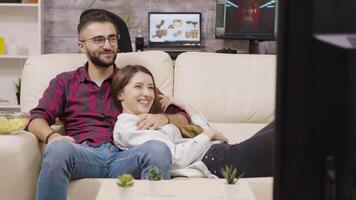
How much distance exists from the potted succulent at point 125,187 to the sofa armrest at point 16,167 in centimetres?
62

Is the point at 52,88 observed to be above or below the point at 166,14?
below

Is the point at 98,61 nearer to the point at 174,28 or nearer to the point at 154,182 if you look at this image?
the point at 154,182

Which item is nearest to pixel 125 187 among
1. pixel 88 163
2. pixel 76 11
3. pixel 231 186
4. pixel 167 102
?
pixel 231 186

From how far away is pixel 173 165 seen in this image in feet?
6.94

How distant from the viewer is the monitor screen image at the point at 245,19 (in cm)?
452

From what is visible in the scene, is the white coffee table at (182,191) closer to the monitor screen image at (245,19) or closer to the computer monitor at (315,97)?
the computer monitor at (315,97)

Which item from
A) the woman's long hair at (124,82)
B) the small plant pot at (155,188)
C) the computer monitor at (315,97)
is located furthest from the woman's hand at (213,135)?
the computer monitor at (315,97)

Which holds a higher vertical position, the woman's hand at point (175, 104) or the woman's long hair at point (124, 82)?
the woman's long hair at point (124, 82)

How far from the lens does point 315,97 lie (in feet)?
1.28

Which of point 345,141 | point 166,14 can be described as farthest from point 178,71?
point 345,141

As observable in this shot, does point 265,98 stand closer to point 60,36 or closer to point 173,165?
point 173,165

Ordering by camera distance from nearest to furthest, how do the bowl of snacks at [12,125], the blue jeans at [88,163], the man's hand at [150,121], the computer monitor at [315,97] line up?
the computer monitor at [315,97] → the blue jeans at [88,163] → the bowl of snacks at [12,125] → the man's hand at [150,121]

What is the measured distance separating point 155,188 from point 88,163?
23.4 inches

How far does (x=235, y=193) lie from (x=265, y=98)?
3.99 feet
